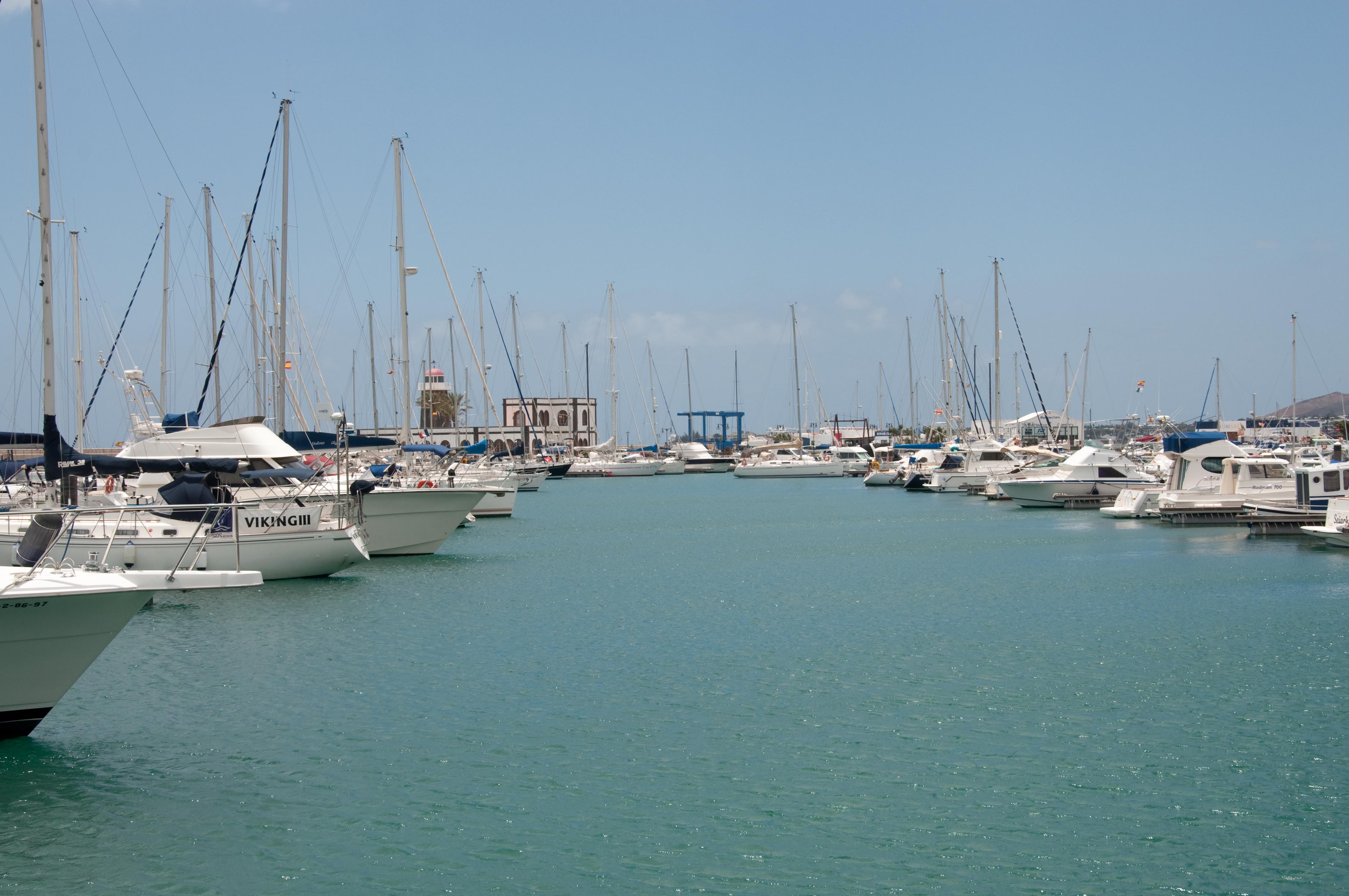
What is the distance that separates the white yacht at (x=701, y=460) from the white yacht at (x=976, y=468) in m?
56.6

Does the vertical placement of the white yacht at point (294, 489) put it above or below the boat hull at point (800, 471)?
above

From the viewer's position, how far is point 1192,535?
39375 mm

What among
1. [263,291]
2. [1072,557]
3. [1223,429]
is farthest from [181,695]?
[1223,429]

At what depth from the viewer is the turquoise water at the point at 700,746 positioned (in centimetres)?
1007

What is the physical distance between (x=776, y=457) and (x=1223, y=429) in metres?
42.2

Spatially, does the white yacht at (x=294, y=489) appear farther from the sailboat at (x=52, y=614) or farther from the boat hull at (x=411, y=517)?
the sailboat at (x=52, y=614)

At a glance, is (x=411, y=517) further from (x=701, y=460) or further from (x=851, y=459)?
(x=701, y=460)

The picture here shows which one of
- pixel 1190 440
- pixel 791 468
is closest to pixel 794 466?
pixel 791 468

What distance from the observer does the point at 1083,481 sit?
178 feet

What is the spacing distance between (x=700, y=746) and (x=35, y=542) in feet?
26.7

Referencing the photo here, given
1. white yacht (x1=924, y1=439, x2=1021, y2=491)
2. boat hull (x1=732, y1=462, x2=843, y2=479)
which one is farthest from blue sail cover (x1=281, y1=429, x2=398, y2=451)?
boat hull (x1=732, y1=462, x2=843, y2=479)

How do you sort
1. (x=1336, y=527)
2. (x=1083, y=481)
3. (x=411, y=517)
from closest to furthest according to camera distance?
1. (x=1336, y=527)
2. (x=411, y=517)
3. (x=1083, y=481)

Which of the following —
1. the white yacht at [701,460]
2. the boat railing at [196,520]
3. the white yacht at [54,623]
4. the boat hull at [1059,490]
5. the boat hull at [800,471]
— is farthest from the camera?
the white yacht at [701,460]

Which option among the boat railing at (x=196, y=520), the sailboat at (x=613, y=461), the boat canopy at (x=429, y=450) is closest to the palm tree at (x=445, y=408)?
the sailboat at (x=613, y=461)
